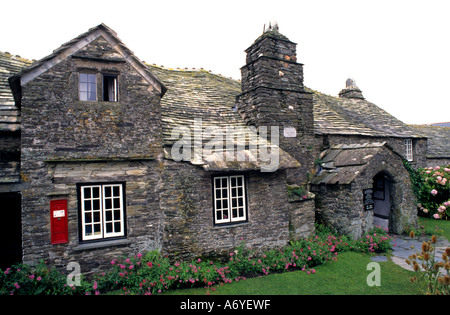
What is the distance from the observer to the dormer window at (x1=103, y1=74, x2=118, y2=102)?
7.96 metres

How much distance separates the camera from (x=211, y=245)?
27.2ft

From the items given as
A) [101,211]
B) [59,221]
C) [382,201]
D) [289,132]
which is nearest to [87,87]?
[101,211]

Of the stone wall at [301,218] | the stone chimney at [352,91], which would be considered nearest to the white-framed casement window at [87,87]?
the stone wall at [301,218]

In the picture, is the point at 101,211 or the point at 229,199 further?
the point at 229,199

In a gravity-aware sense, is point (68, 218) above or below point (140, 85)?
below

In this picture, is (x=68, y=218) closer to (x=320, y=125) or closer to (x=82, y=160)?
(x=82, y=160)

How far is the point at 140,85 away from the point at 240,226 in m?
5.65

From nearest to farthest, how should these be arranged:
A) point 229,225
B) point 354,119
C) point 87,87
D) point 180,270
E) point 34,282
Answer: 1. point 34,282
2. point 180,270
3. point 87,87
4. point 229,225
5. point 354,119

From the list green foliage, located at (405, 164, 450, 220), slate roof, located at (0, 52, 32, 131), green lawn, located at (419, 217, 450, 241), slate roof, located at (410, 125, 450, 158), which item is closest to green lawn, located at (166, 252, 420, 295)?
green lawn, located at (419, 217, 450, 241)

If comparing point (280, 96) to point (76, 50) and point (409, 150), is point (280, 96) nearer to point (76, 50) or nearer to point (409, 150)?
point (76, 50)

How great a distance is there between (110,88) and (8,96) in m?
3.67

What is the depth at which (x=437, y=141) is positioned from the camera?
27141mm

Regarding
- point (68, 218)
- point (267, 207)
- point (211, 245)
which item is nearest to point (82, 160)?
point (68, 218)

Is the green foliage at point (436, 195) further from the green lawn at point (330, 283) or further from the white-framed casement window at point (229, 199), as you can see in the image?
the white-framed casement window at point (229, 199)
